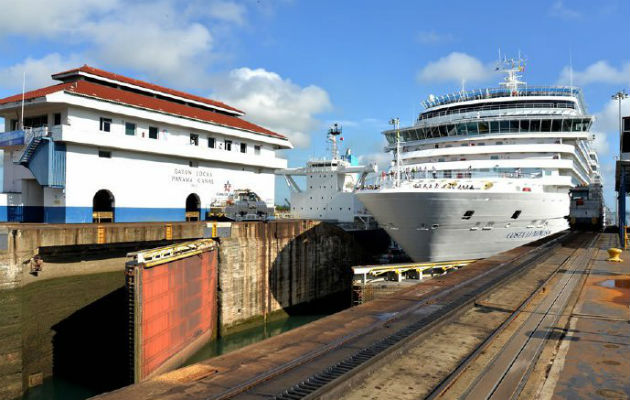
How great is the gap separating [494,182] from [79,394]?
2155 centimetres

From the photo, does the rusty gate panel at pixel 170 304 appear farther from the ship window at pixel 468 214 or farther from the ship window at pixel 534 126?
the ship window at pixel 534 126

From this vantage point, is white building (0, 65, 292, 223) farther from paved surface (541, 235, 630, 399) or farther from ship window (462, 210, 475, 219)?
paved surface (541, 235, 630, 399)

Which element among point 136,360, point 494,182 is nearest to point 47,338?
point 136,360

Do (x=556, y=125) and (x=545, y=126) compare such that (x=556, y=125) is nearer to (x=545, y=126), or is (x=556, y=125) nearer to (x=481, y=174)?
(x=545, y=126)

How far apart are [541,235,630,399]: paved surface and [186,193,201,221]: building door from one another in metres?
22.8

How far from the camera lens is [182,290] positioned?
1733 cm

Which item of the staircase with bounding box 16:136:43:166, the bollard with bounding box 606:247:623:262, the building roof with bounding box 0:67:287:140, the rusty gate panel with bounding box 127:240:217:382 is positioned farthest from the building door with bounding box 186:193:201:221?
the bollard with bounding box 606:247:623:262

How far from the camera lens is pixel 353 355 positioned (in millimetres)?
8562

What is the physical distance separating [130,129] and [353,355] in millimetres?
22731

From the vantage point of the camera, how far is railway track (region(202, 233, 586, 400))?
7.00m

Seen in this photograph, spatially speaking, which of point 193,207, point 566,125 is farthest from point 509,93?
point 193,207

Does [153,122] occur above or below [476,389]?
above

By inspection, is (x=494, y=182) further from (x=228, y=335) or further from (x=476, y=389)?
(x=476, y=389)

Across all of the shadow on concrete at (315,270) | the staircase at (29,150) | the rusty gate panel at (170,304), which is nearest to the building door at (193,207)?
the shadow on concrete at (315,270)
